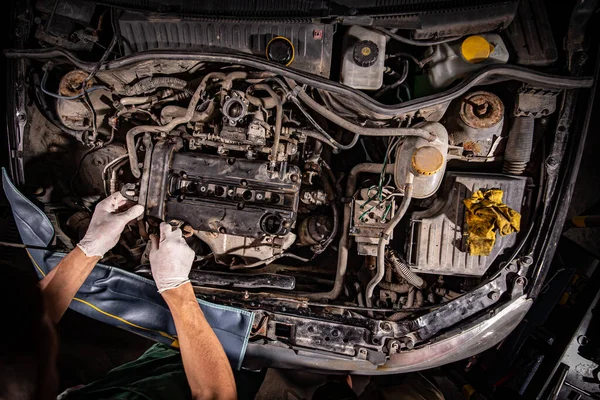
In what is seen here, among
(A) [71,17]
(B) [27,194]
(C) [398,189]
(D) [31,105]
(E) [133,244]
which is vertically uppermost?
(A) [71,17]

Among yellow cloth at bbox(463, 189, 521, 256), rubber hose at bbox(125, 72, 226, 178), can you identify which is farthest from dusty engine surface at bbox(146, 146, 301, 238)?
yellow cloth at bbox(463, 189, 521, 256)

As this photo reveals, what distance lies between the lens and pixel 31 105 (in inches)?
91.0

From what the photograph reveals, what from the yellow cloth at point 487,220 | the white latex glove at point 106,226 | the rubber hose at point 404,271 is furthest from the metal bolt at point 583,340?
the white latex glove at point 106,226

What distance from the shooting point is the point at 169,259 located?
6.88ft

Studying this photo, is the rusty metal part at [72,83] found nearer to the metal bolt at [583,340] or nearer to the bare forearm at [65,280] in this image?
the bare forearm at [65,280]

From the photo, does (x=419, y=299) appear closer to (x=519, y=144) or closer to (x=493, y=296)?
(x=493, y=296)

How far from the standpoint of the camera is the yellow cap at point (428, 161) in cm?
192

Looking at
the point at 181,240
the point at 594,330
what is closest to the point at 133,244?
the point at 181,240

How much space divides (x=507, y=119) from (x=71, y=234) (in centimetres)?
271

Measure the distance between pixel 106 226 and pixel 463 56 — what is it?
2.14 metres

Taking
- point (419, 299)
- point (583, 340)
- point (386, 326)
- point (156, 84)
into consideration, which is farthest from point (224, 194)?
point (583, 340)

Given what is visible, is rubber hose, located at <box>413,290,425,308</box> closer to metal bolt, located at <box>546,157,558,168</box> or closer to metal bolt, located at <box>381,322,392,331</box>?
metal bolt, located at <box>381,322,392,331</box>

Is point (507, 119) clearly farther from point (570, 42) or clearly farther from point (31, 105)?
point (31, 105)

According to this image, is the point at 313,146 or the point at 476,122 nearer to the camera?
the point at 476,122
